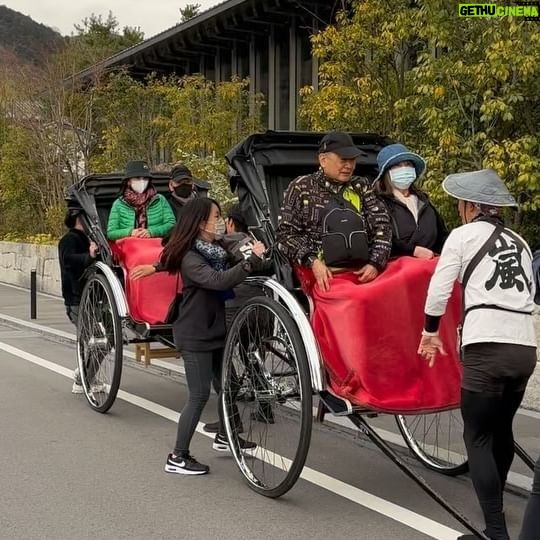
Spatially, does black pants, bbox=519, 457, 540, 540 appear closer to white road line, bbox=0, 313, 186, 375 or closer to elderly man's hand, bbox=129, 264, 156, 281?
elderly man's hand, bbox=129, 264, 156, 281

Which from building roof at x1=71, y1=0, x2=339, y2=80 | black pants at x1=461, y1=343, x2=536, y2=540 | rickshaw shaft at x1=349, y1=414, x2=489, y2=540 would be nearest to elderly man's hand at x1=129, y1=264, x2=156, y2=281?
rickshaw shaft at x1=349, y1=414, x2=489, y2=540

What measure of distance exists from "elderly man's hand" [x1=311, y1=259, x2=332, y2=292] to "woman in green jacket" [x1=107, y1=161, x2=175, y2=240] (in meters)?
2.85

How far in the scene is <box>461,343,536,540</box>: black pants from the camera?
3.92 metres

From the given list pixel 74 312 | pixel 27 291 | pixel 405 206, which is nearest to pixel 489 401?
pixel 405 206

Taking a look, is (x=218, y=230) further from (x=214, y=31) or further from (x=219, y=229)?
(x=214, y=31)

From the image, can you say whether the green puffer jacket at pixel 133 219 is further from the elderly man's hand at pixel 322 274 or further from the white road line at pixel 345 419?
the elderly man's hand at pixel 322 274

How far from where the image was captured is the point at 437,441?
5.88 metres

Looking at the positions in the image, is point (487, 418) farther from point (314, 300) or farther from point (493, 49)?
point (493, 49)

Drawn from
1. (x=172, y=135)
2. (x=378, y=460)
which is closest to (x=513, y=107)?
(x=378, y=460)

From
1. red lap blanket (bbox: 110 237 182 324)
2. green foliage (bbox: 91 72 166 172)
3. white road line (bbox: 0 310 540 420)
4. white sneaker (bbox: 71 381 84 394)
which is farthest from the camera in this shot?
green foliage (bbox: 91 72 166 172)

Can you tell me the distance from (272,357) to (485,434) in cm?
163

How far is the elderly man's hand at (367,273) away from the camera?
4.66 m

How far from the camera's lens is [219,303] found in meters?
5.51

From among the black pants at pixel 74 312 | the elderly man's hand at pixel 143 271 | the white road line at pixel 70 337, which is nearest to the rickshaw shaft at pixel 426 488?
the white road line at pixel 70 337
